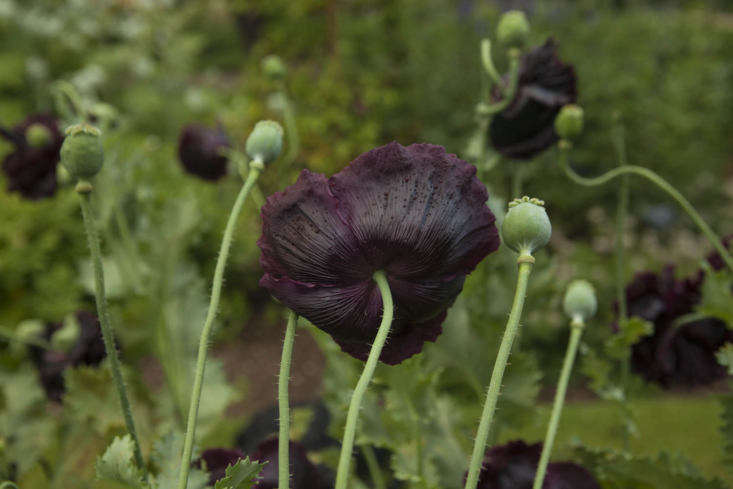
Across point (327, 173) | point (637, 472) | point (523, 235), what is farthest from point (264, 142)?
point (327, 173)

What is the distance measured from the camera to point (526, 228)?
412 millimetres

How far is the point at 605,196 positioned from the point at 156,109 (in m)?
3.08

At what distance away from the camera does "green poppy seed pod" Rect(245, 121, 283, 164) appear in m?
0.51

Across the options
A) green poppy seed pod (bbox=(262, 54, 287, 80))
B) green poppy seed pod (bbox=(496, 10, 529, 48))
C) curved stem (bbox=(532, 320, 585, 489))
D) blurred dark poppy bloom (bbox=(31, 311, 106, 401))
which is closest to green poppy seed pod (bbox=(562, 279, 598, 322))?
curved stem (bbox=(532, 320, 585, 489))

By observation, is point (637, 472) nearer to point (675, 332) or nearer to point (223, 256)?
point (675, 332)

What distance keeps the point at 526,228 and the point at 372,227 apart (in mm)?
96

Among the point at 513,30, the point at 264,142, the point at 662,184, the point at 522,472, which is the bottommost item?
the point at 522,472

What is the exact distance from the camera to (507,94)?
65cm

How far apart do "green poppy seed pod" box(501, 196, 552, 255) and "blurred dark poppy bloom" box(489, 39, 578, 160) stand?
1.09 feet

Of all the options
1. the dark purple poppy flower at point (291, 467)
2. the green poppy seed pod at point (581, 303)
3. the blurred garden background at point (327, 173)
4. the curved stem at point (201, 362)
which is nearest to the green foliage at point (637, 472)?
the blurred garden background at point (327, 173)

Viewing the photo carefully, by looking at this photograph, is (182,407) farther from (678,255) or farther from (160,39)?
(160,39)

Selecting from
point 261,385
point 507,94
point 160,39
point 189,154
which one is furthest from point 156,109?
point 507,94

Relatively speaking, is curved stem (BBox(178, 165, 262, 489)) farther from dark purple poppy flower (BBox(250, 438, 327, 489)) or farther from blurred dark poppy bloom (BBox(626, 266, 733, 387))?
blurred dark poppy bloom (BBox(626, 266, 733, 387))

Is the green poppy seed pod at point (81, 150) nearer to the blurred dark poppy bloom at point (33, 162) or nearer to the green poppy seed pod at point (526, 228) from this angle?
the green poppy seed pod at point (526, 228)
